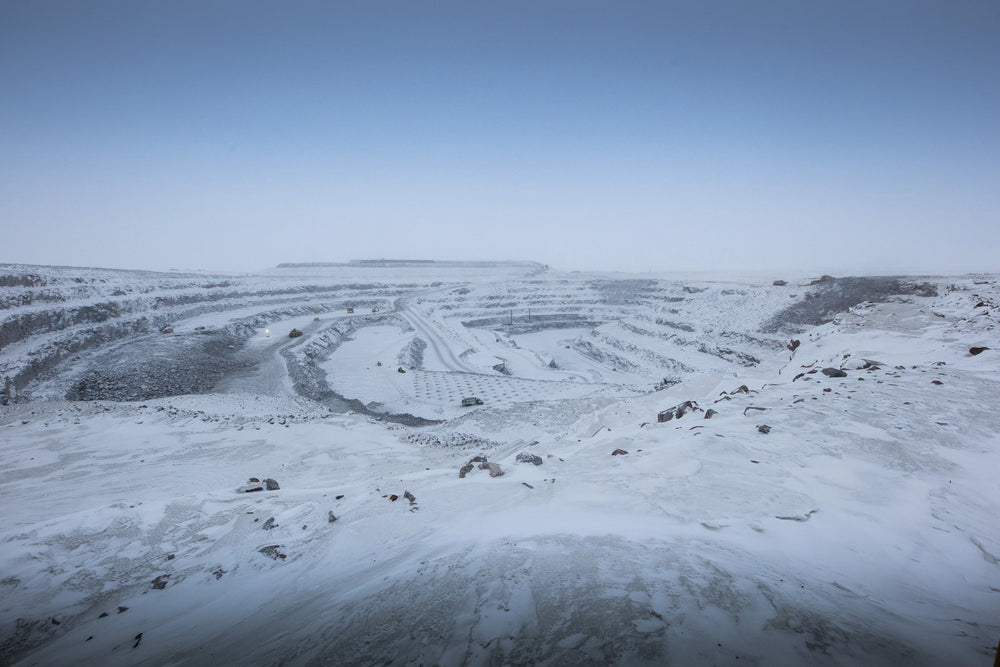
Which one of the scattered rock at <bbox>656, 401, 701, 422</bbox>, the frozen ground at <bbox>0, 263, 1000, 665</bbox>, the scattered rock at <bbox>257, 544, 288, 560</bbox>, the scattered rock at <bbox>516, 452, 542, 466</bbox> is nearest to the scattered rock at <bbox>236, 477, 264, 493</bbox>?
the frozen ground at <bbox>0, 263, 1000, 665</bbox>

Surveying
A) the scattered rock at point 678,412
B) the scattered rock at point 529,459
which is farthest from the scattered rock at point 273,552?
the scattered rock at point 678,412

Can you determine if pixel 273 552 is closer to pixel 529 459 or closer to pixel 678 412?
pixel 529 459

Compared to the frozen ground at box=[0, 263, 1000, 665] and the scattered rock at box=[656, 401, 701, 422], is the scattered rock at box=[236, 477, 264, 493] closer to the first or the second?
the frozen ground at box=[0, 263, 1000, 665]

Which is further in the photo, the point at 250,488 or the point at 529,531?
the point at 250,488

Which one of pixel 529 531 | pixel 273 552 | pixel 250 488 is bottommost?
pixel 250 488

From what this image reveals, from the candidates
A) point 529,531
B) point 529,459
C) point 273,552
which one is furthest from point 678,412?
point 273,552

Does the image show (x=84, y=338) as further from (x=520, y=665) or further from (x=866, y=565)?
(x=866, y=565)

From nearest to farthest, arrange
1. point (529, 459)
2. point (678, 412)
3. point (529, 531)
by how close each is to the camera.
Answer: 1. point (529, 531)
2. point (529, 459)
3. point (678, 412)

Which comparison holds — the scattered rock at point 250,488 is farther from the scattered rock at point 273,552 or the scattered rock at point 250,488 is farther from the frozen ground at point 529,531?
the scattered rock at point 273,552

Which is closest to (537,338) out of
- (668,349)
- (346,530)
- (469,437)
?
(668,349)
